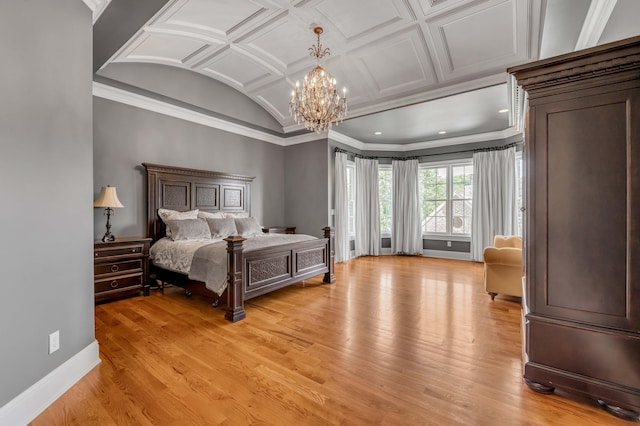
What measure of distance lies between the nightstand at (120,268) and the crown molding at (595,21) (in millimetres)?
5111

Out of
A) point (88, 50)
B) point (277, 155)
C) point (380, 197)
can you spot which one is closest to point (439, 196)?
point (380, 197)

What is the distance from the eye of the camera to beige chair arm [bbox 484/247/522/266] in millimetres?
3389

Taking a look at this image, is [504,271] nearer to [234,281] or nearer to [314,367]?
[314,367]

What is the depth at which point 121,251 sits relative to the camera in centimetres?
355

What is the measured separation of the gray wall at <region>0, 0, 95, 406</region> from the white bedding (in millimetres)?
1188

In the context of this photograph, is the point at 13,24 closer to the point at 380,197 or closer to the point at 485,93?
the point at 485,93

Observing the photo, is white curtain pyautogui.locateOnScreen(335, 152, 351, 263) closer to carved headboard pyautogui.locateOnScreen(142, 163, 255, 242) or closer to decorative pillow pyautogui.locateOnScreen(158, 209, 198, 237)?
carved headboard pyautogui.locateOnScreen(142, 163, 255, 242)

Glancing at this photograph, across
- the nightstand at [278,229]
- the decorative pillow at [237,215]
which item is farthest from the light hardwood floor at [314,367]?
the nightstand at [278,229]

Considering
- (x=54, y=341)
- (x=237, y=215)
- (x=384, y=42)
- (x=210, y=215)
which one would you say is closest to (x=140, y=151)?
(x=210, y=215)

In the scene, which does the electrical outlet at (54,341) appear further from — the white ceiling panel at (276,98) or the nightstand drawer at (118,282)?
the white ceiling panel at (276,98)

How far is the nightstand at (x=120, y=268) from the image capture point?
3.35 meters

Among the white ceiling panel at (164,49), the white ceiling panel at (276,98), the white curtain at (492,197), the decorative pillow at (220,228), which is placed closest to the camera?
the white ceiling panel at (164,49)

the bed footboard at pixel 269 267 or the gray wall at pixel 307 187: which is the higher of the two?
the gray wall at pixel 307 187

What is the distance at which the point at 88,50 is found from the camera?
2.09 meters
